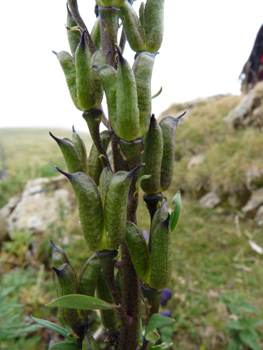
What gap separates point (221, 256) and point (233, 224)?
80cm

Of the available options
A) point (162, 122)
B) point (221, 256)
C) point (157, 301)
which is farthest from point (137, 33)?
point (221, 256)

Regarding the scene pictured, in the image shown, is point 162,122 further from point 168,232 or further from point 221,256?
point 221,256

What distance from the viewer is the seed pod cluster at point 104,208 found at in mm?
514

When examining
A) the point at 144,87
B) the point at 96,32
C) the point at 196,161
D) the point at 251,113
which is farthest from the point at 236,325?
the point at 251,113

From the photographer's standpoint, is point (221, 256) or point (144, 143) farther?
point (221, 256)

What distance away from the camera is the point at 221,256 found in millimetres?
3285

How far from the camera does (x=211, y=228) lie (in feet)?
12.7

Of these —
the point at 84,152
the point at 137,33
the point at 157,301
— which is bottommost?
the point at 157,301

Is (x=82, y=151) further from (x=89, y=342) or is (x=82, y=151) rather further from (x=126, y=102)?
(x=89, y=342)

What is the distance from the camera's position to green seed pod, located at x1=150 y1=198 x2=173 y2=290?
55 cm

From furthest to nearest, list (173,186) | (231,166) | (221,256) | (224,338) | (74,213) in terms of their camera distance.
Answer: (173,186)
(231,166)
(74,213)
(221,256)
(224,338)

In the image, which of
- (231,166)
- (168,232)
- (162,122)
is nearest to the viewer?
(168,232)

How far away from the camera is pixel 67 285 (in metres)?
0.60

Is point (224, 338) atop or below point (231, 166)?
below
